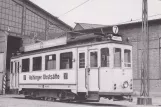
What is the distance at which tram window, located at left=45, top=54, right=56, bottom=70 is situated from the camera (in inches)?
695

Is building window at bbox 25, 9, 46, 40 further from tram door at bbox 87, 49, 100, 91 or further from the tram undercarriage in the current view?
tram door at bbox 87, 49, 100, 91

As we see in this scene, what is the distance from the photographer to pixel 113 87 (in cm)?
1448

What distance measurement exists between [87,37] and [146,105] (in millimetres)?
4552

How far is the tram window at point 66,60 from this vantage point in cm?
1661

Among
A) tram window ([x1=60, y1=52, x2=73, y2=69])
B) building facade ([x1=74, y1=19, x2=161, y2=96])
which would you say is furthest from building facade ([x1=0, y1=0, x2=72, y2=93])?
tram window ([x1=60, y1=52, x2=73, y2=69])

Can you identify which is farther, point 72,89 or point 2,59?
point 2,59

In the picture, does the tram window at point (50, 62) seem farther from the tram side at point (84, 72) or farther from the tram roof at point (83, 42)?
the tram roof at point (83, 42)

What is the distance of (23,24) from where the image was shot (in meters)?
35.4

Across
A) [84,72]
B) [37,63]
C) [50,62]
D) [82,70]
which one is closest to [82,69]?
[82,70]

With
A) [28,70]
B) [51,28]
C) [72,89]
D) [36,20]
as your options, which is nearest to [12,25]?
[36,20]

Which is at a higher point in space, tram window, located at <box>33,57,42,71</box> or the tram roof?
the tram roof

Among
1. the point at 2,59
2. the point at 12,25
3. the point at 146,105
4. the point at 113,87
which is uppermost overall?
the point at 12,25

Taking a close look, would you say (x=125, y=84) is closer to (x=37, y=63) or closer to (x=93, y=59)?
(x=93, y=59)

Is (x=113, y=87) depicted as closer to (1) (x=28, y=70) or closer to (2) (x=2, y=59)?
(1) (x=28, y=70)
